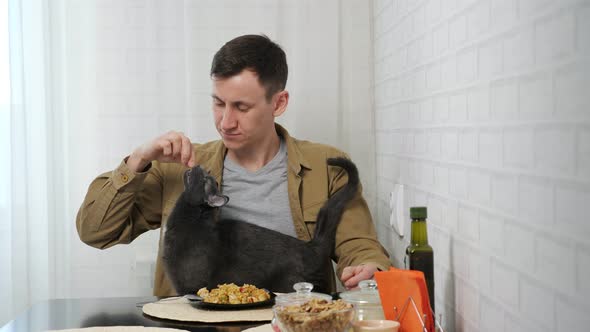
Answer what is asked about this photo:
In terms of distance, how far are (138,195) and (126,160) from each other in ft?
0.49

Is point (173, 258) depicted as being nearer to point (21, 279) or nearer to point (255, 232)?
point (255, 232)

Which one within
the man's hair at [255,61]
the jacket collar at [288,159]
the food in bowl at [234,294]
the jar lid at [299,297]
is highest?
the man's hair at [255,61]

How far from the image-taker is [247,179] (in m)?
1.96

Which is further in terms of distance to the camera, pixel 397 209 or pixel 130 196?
pixel 397 209

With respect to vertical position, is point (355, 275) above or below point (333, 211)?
below

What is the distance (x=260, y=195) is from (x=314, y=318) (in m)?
0.91

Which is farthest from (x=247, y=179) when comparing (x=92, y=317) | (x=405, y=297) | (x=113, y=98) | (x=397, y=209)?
(x=405, y=297)

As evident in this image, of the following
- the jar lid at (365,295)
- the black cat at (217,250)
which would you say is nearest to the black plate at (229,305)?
the black cat at (217,250)

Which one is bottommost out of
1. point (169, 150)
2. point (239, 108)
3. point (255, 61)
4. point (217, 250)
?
point (217, 250)

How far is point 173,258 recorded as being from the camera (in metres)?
1.57

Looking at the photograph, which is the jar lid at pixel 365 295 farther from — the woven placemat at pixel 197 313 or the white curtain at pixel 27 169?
the white curtain at pixel 27 169

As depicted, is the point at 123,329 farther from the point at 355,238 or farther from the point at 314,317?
the point at 355,238

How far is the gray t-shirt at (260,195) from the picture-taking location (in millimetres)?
1915

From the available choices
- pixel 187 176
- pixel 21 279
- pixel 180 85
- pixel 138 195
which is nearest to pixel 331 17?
pixel 180 85
